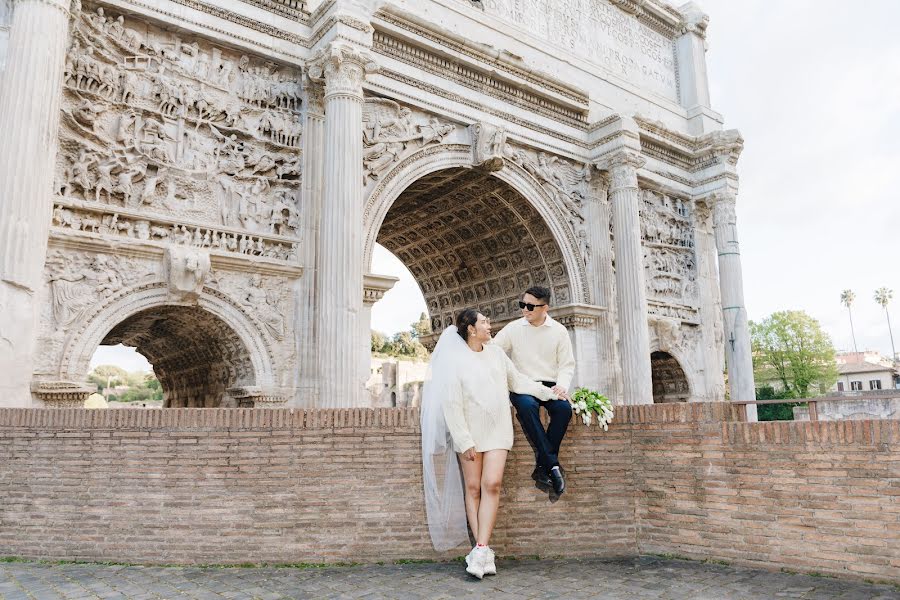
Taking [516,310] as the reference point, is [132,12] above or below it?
above

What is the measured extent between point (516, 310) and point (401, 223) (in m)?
4.49

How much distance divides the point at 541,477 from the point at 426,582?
150cm

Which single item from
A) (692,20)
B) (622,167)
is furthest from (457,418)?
(692,20)

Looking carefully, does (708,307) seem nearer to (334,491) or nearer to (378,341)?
(334,491)

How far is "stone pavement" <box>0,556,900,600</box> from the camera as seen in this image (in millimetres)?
5016

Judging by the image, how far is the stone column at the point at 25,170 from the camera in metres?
9.64

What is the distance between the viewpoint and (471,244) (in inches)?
805

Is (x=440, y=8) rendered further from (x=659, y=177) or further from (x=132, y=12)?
(x=659, y=177)

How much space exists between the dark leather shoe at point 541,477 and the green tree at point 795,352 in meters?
54.4

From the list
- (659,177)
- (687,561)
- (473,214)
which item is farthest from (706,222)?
(687,561)

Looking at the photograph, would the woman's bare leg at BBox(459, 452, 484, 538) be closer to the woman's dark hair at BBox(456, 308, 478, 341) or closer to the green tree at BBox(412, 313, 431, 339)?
the woman's dark hair at BBox(456, 308, 478, 341)

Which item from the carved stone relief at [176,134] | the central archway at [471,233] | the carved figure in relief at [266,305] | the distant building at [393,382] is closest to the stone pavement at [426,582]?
the carved figure in relief at [266,305]

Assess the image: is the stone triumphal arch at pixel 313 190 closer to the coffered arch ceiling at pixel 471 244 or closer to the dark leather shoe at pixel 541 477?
the coffered arch ceiling at pixel 471 244

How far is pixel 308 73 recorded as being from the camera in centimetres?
1365
